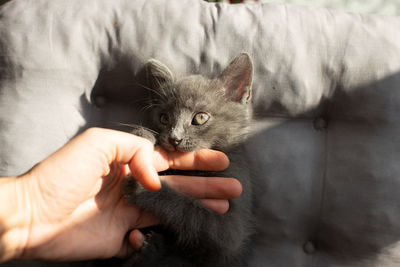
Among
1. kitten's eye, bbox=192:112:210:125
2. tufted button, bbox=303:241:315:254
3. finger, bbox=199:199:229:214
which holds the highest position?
kitten's eye, bbox=192:112:210:125

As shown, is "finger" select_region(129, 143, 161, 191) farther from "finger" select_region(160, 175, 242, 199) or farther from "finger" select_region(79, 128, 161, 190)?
"finger" select_region(160, 175, 242, 199)

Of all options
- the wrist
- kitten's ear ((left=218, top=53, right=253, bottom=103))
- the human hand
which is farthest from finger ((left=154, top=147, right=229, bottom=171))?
the wrist

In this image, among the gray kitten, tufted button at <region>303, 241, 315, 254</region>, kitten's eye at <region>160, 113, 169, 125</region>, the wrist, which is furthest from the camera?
tufted button at <region>303, 241, 315, 254</region>

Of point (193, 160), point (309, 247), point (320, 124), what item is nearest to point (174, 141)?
point (193, 160)

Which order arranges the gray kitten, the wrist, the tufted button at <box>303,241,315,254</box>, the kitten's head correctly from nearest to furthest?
the wrist → the gray kitten → the kitten's head → the tufted button at <box>303,241,315,254</box>

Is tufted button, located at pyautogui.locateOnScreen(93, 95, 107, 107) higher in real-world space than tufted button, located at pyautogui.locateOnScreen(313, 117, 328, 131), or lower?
higher

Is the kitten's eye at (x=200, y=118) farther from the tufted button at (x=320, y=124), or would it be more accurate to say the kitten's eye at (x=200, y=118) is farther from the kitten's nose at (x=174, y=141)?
the tufted button at (x=320, y=124)

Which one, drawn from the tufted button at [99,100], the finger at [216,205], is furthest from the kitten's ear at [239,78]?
the tufted button at [99,100]

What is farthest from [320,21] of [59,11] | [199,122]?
[59,11]

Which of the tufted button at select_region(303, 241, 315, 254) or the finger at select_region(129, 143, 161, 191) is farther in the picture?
the tufted button at select_region(303, 241, 315, 254)
